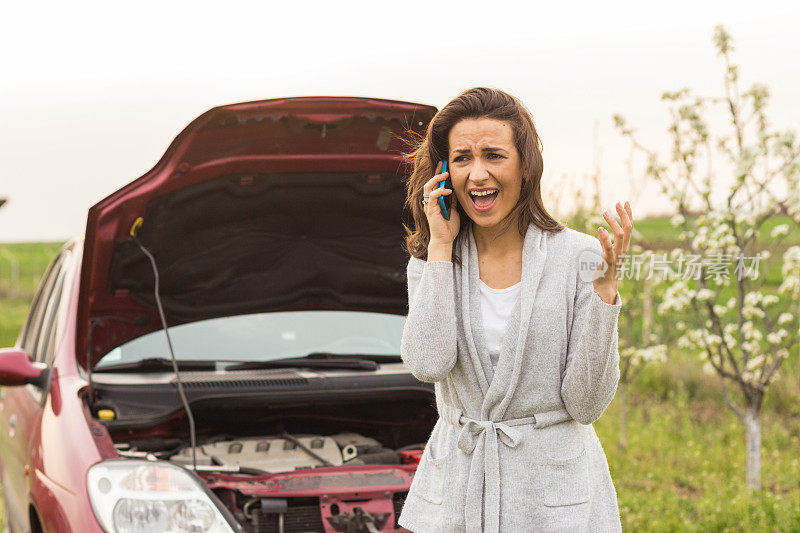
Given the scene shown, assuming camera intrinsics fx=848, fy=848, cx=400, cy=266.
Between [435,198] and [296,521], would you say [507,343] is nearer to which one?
[435,198]

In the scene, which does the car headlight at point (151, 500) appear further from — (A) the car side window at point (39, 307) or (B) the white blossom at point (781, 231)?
(B) the white blossom at point (781, 231)

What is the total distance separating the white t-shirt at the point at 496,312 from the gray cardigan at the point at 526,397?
3cm

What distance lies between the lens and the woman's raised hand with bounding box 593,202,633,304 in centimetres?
183

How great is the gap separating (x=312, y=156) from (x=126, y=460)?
1255mm

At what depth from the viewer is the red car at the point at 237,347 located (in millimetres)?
2867

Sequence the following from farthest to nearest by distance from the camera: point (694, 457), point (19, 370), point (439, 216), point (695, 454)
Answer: point (694, 457)
point (695, 454)
point (19, 370)
point (439, 216)

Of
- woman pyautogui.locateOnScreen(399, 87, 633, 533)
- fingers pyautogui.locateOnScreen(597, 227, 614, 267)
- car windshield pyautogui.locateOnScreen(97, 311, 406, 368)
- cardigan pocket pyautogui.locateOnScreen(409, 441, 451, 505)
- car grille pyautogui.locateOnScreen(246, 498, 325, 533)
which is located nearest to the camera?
fingers pyautogui.locateOnScreen(597, 227, 614, 267)

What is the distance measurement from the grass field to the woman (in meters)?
2.95

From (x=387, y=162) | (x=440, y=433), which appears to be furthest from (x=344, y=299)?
(x=440, y=433)

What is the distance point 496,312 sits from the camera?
6.74 ft

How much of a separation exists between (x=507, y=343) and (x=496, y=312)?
11 cm

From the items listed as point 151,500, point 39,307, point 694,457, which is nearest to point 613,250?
point 151,500

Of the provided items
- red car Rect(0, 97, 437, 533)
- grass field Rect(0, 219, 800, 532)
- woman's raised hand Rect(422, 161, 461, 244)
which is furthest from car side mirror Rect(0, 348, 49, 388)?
grass field Rect(0, 219, 800, 532)

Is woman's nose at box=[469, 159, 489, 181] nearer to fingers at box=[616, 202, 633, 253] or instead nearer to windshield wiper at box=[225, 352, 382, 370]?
fingers at box=[616, 202, 633, 253]
